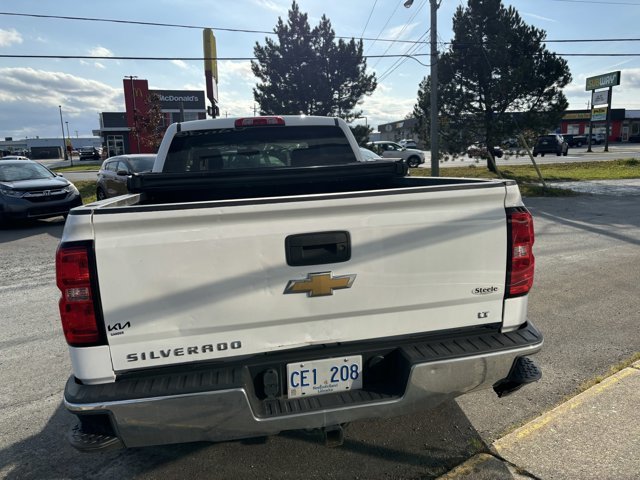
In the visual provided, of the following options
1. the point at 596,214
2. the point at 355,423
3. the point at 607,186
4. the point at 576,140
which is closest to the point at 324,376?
the point at 355,423

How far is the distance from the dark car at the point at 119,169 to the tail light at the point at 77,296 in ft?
36.1

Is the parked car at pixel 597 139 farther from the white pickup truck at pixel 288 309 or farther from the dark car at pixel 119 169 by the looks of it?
the white pickup truck at pixel 288 309

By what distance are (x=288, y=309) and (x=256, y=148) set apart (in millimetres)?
2439

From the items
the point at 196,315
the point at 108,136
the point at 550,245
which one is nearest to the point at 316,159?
the point at 196,315

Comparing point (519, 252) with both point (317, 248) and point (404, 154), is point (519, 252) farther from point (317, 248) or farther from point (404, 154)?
point (404, 154)

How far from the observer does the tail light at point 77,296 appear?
6.36 ft

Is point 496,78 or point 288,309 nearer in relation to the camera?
point 288,309

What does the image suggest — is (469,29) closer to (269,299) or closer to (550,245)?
(550,245)

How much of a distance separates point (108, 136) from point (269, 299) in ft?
177

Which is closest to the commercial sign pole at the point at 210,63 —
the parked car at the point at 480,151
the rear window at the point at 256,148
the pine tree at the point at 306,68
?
the pine tree at the point at 306,68

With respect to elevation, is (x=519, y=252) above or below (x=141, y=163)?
below

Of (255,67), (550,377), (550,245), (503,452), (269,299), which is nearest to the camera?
(269,299)

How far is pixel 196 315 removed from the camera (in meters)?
2.06

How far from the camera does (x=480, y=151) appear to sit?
1973cm
